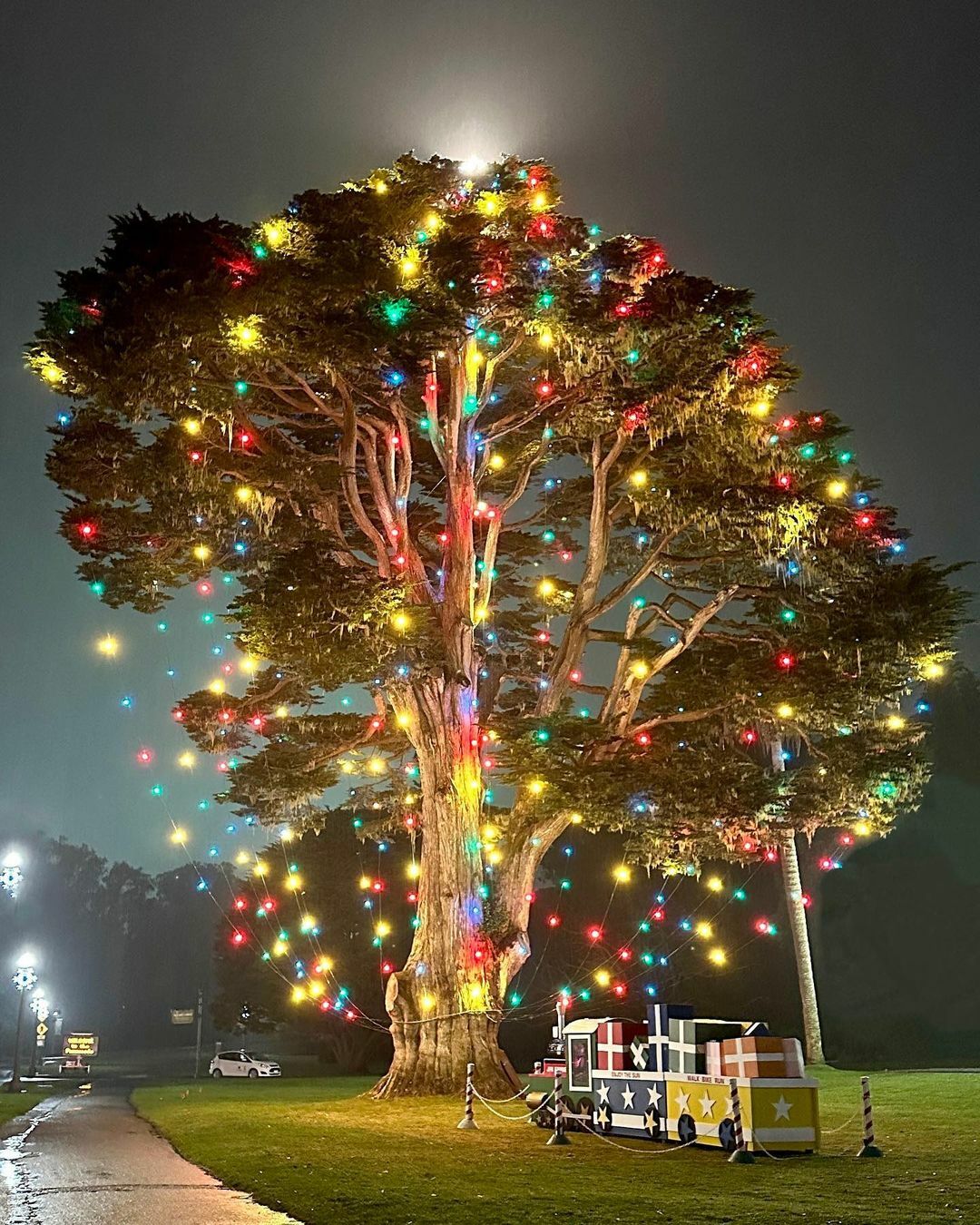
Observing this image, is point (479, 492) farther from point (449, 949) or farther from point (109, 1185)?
point (109, 1185)

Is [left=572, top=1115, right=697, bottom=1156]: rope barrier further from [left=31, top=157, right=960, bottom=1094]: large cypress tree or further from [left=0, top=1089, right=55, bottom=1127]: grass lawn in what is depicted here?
[left=0, top=1089, right=55, bottom=1127]: grass lawn

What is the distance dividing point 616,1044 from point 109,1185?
574 cm

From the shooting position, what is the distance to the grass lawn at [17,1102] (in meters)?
20.1

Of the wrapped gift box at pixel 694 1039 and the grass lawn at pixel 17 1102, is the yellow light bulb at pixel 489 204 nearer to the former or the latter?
the wrapped gift box at pixel 694 1039

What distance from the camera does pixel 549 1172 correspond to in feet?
32.3

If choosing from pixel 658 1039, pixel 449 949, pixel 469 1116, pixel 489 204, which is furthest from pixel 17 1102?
pixel 489 204

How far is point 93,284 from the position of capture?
14.8 m

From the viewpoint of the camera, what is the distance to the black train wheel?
450 inches

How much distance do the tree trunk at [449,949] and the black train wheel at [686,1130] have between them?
235 inches

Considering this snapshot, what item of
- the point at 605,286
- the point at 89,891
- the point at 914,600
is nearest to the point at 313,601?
the point at 605,286

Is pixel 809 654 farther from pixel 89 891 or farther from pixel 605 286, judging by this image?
pixel 89 891

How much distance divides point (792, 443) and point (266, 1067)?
1254 inches

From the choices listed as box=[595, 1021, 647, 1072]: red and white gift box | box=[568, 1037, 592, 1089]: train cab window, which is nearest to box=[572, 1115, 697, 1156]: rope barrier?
box=[568, 1037, 592, 1089]: train cab window

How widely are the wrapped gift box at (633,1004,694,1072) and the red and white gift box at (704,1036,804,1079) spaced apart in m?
0.97
